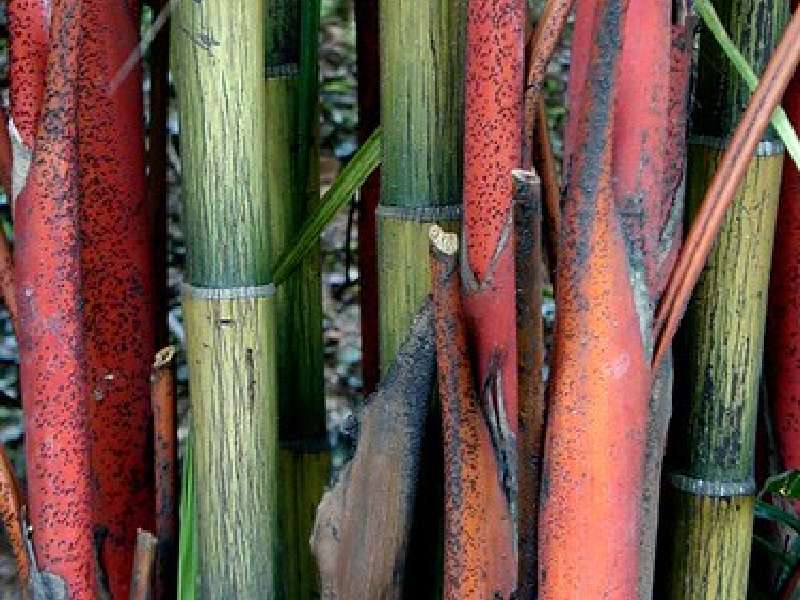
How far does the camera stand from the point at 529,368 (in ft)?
1.64

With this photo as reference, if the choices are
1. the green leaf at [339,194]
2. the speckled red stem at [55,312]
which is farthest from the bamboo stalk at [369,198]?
the speckled red stem at [55,312]

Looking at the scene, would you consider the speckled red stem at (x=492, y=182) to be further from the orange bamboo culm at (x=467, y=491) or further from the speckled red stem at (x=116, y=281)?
the speckled red stem at (x=116, y=281)

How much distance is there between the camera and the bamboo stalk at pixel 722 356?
60 cm

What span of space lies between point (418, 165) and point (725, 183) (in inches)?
5.2

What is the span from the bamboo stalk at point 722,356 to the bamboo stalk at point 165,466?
0.24 m

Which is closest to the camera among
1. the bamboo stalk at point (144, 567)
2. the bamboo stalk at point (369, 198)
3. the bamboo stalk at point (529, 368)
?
the bamboo stalk at point (529, 368)

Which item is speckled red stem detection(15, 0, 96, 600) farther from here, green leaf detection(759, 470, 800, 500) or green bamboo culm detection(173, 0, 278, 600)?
green leaf detection(759, 470, 800, 500)

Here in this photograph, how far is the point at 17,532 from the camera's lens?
22.2 inches

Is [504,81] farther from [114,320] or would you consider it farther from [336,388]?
[336,388]

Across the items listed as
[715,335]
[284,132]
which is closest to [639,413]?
[715,335]

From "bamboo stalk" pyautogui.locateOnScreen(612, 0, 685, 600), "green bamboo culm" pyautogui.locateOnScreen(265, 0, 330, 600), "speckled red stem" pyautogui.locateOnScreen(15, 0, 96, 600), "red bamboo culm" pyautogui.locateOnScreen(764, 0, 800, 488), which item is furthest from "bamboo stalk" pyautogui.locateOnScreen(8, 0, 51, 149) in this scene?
"red bamboo culm" pyautogui.locateOnScreen(764, 0, 800, 488)

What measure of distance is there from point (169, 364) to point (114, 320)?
0.07 m

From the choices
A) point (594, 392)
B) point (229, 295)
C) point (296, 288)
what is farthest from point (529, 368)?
point (296, 288)

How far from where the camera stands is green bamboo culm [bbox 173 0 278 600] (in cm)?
54
